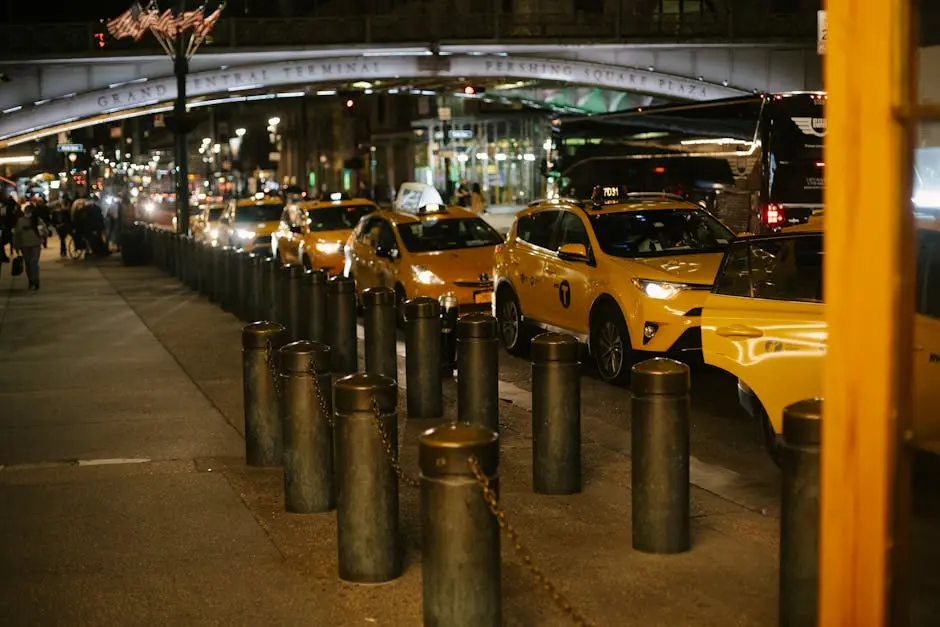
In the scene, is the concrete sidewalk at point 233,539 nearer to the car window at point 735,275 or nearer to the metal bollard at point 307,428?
the metal bollard at point 307,428

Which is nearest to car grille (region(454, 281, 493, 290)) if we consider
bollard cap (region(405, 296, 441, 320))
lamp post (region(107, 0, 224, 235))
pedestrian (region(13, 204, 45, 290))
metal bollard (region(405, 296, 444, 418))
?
metal bollard (region(405, 296, 444, 418))

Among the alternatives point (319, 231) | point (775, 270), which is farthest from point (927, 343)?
point (319, 231)

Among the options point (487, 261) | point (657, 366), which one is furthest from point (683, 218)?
point (657, 366)

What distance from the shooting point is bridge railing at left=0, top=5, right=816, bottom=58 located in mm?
50938

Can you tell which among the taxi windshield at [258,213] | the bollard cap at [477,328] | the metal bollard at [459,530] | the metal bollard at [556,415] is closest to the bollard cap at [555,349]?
the metal bollard at [556,415]

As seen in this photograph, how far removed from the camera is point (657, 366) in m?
6.68

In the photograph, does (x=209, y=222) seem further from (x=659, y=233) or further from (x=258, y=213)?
(x=659, y=233)

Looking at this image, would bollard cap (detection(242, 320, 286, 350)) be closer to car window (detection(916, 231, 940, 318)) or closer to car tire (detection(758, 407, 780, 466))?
car tire (detection(758, 407, 780, 466))

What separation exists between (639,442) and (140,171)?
12344 centimetres

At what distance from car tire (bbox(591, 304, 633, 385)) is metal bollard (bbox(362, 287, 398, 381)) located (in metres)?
2.09

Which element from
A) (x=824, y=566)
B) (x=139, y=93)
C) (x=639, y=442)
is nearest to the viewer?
(x=824, y=566)

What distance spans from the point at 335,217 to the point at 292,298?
9.53 m

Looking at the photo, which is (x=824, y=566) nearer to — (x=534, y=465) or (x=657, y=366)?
(x=657, y=366)

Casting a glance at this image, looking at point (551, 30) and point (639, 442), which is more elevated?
Answer: point (551, 30)
